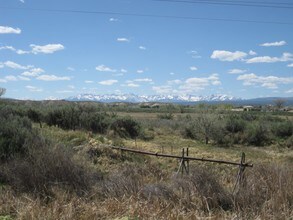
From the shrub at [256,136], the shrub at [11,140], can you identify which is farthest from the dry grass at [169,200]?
the shrub at [256,136]

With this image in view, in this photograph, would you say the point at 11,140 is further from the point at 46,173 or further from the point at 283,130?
the point at 283,130

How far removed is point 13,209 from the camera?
24.7ft

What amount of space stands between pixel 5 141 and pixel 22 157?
0.95 metres

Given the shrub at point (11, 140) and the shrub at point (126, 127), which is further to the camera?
the shrub at point (126, 127)

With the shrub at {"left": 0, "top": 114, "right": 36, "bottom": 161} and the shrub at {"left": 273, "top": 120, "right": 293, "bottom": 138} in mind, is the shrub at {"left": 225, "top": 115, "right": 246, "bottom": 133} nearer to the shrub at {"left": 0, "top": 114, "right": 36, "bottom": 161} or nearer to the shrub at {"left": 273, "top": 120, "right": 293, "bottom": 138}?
the shrub at {"left": 273, "top": 120, "right": 293, "bottom": 138}

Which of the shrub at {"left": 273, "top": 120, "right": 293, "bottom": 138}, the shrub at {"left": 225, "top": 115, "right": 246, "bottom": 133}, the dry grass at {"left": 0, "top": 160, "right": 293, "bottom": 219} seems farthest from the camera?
the shrub at {"left": 273, "top": 120, "right": 293, "bottom": 138}

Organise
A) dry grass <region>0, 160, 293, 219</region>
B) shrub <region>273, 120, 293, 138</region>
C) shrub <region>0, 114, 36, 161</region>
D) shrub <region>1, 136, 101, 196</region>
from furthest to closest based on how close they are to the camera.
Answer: shrub <region>273, 120, 293, 138</region>
shrub <region>0, 114, 36, 161</region>
shrub <region>1, 136, 101, 196</region>
dry grass <region>0, 160, 293, 219</region>

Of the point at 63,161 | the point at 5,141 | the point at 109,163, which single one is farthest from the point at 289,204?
the point at 109,163

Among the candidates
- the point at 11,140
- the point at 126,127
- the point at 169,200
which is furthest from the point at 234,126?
the point at 169,200

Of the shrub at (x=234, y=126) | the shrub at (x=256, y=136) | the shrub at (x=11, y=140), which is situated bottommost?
the shrub at (x=256, y=136)

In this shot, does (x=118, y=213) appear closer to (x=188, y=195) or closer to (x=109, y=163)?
(x=188, y=195)

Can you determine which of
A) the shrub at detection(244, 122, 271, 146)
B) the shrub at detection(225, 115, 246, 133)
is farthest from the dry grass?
the shrub at detection(225, 115, 246, 133)

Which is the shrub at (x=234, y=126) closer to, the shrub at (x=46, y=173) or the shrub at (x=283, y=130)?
the shrub at (x=283, y=130)

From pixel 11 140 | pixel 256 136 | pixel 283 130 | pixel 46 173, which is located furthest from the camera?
pixel 283 130
